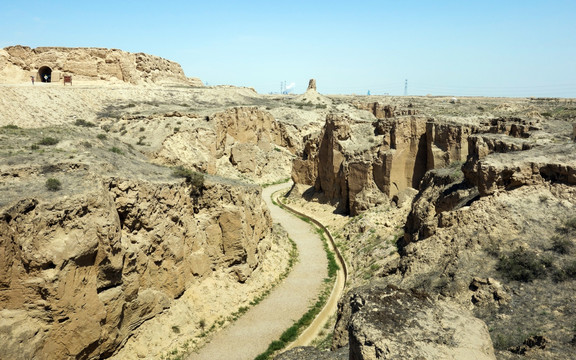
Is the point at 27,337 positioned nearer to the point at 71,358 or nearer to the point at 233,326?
the point at 71,358

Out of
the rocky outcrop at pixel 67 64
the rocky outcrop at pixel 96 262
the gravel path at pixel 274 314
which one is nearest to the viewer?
the rocky outcrop at pixel 96 262

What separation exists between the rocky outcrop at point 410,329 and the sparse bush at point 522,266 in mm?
4332

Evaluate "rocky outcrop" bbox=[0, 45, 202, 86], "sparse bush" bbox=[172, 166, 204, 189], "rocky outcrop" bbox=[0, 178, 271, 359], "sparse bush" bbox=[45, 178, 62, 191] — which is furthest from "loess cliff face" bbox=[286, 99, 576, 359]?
"rocky outcrop" bbox=[0, 45, 202, 86]

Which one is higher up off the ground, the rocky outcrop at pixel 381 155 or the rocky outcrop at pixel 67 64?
the rocky outcrop at pixel 67 64

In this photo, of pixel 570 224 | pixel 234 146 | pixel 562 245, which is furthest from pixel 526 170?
pixel 234 146

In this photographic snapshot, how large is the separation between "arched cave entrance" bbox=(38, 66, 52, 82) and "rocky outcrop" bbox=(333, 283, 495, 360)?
5001 cm

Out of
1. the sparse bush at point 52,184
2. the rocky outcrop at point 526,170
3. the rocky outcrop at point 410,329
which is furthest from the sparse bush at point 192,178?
the rocky outcrop at point 410,329

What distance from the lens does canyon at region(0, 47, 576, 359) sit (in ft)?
31.9

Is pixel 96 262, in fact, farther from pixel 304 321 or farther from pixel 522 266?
pixel 522 266

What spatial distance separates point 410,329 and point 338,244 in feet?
62.1

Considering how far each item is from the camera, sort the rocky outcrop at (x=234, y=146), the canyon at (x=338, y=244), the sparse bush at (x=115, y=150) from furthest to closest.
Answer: the rocky outcrop at (x=234, y=146) < the sparse bush at (x=115, y=150) < the canyon at (x=338, y=244)

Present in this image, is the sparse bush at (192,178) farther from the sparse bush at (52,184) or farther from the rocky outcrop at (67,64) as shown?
the rocky outcrop at (67,64)

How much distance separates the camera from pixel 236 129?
4550cm

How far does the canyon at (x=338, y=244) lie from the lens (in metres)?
9.71
